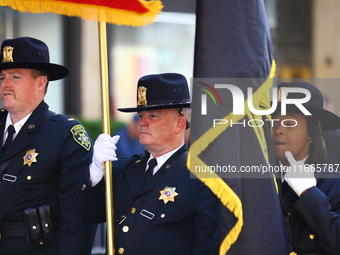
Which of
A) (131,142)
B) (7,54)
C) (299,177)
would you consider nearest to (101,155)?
(7,54)

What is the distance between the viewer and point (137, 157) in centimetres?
445

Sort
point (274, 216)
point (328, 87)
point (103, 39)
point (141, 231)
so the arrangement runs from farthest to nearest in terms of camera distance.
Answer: point (328, 87)
point (103, 39)
point (141, 231)
point (274, 216)

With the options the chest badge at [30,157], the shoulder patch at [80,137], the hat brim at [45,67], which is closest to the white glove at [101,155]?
the shoulder patch at [80,137]

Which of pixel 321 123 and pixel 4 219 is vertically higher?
pixel 321 123

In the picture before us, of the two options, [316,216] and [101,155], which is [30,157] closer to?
[101,155]

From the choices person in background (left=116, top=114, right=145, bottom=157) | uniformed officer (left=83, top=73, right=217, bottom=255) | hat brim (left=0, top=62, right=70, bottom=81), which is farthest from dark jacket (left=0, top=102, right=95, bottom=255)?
person in background (left=116, top=114, right=145, bottom=157)

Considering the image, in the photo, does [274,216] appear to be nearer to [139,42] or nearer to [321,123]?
[321,123]

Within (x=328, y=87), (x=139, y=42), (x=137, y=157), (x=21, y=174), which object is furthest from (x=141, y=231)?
(x=328, y=87)

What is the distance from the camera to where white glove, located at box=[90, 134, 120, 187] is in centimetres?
406

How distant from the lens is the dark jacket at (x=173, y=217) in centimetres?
380

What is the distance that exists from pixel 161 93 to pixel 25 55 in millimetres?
1088

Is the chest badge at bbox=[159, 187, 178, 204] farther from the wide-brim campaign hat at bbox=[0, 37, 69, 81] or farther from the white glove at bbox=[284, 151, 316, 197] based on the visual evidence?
the wide-brim campaign hat at bbox=[0, 37, 69, 81]

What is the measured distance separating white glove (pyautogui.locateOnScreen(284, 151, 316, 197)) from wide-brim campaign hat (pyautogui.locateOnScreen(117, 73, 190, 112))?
2.88 feet

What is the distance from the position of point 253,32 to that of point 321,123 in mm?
850
